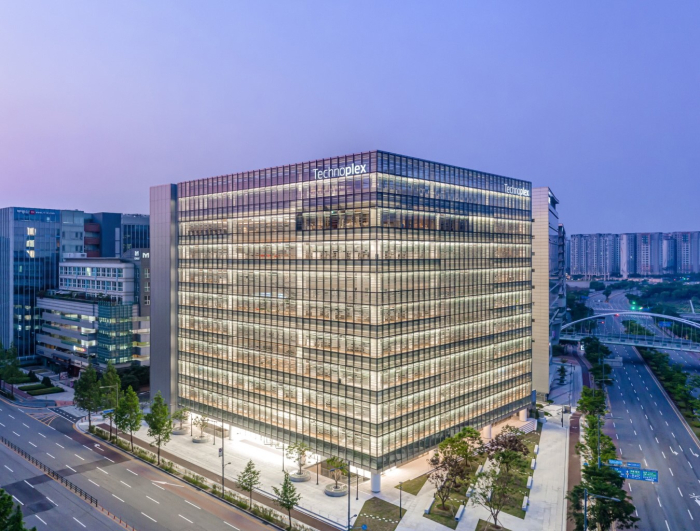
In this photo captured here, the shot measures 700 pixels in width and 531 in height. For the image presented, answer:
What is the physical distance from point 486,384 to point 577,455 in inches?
680

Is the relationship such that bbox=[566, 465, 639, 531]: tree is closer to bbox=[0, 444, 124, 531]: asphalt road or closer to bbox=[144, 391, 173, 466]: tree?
bbox=[0, 444, 124, 531]: asphalt road

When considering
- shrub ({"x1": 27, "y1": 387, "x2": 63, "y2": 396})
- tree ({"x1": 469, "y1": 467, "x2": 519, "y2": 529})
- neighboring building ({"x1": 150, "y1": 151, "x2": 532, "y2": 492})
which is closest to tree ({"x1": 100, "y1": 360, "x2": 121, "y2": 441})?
neighboring building ({"x1": 150, "y1": 151, "x2": 532, "y2": 492})

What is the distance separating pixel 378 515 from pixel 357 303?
1025 inches

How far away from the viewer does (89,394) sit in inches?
3511

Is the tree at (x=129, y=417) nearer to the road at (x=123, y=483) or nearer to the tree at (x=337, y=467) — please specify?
the road at (x=123, y=483)

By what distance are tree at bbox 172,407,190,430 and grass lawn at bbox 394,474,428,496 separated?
41.2 m

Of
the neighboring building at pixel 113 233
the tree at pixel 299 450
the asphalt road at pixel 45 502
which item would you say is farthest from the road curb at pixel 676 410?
the neighboring building at pixel 113 233

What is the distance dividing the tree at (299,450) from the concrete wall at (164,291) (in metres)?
33.8

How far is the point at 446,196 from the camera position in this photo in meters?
76.9

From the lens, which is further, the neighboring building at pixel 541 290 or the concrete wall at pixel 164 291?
the neighboring building at pixel 541 290

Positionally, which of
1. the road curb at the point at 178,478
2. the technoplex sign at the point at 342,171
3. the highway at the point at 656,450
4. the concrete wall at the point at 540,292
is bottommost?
the road curb at the point at 178,478

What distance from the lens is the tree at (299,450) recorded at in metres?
70.0

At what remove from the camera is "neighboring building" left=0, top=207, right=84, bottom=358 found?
5620 inches

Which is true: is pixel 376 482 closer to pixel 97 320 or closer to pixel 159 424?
pixel 159 424
